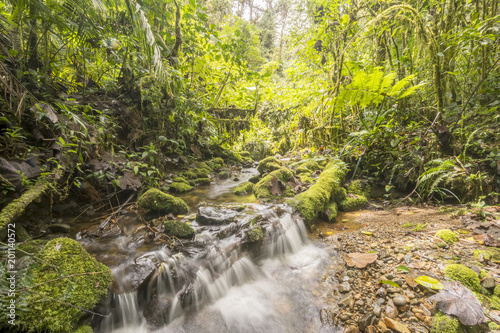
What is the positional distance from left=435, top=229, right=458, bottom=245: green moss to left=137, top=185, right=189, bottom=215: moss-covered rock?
12.3ft

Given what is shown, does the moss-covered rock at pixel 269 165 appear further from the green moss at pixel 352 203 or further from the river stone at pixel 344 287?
the river stone at pixel 344 287

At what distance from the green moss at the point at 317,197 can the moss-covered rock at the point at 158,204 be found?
2118 millimetres

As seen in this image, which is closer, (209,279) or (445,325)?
(445,325)

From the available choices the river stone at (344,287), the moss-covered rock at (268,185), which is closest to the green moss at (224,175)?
the moss-covered rock at (268,185)

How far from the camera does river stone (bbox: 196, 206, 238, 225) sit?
3275mm

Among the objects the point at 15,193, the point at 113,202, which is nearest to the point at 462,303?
the point at 15,193

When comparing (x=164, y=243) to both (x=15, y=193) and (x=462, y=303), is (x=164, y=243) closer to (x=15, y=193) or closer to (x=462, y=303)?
(x=15, y=193)

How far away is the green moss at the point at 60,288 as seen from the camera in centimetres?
137

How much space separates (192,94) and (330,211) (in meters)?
4.85

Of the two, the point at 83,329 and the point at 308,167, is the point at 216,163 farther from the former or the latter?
the point at 83,329

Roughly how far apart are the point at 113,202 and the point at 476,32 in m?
6.34

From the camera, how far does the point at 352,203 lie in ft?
13.3

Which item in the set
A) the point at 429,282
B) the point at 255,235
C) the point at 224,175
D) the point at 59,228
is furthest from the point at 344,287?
the point at 224,175

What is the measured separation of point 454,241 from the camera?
2.28m
